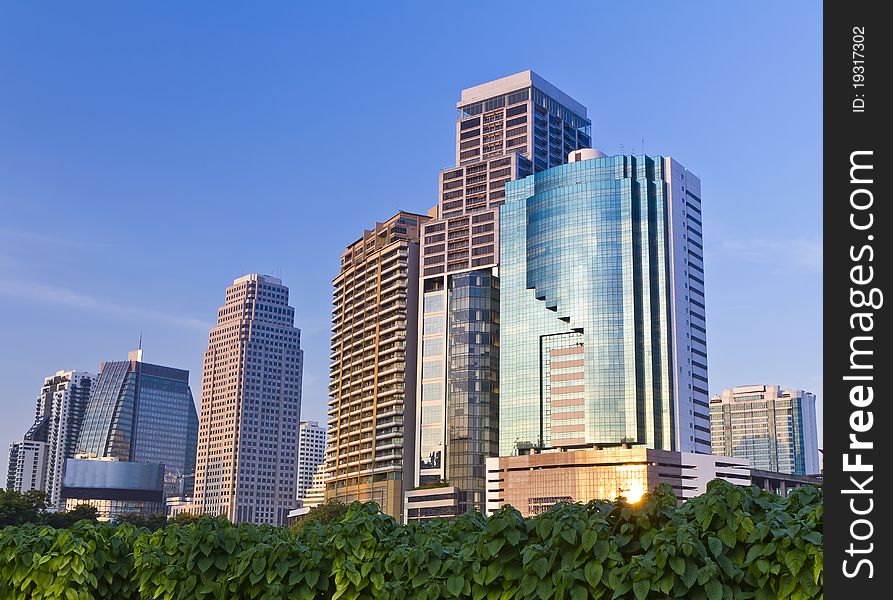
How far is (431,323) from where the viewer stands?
139750 millimetres

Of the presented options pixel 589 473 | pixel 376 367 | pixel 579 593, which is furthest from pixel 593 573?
pixel 376 367

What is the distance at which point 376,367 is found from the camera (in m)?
152

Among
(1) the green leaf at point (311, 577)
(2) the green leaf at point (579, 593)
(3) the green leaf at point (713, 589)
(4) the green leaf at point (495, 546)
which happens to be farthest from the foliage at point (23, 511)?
(3) the green leaf at point (713, 589)

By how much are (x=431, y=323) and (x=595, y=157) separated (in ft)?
112

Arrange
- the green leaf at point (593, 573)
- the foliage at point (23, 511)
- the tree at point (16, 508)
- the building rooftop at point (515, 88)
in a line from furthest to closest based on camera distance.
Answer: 1. the building rooftop at point (515, 88)
2. the tree at point (16, 508)
3. the foliage at point (23, 511)
4. the green leaf at point (593, 573)

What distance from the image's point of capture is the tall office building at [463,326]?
13075cm

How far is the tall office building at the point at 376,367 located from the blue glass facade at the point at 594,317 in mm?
19687

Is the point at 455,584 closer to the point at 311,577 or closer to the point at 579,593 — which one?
the point at 579,593

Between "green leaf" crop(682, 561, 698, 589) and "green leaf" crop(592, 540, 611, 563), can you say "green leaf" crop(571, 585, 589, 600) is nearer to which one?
"green leaf" crop(592, 540, 611, 563)

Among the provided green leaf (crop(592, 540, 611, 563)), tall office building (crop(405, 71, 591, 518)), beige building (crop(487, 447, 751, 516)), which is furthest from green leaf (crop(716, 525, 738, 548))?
tall office building (crop(405, 71, 591, 518))

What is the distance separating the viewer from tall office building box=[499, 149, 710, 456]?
121 meters
